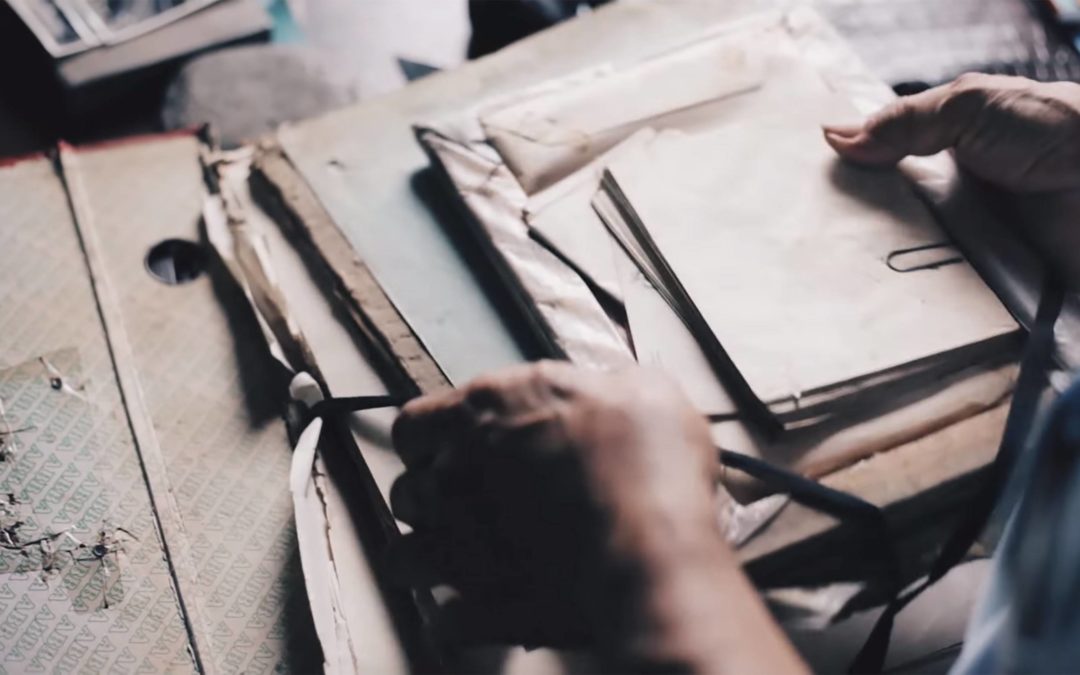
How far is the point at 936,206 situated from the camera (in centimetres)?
74

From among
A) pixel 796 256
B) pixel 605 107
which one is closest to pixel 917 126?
pixel 796 256

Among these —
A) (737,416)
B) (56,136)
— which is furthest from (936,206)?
(56,136)

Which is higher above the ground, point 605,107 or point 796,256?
point 605,107

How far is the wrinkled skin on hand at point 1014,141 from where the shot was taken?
0.69 metres

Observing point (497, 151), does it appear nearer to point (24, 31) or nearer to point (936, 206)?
point (936, 206)

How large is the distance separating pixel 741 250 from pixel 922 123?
176mm

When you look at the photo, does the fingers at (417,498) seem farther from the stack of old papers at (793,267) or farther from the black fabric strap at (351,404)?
the stack of old papers at (793,267)

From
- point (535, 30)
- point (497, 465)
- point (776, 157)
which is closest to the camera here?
point (497, 465)

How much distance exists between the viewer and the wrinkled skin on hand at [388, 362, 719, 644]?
48cm

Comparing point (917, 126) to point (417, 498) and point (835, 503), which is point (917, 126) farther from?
point (417, 498)

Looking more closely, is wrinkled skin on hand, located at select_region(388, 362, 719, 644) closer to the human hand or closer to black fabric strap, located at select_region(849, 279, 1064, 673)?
black fabric strap, located at select_region(849, 279, 1064, 673)

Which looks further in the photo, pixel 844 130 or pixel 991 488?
pixel 844 130

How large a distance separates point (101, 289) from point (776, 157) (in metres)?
0.58

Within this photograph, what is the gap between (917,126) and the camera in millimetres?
727
